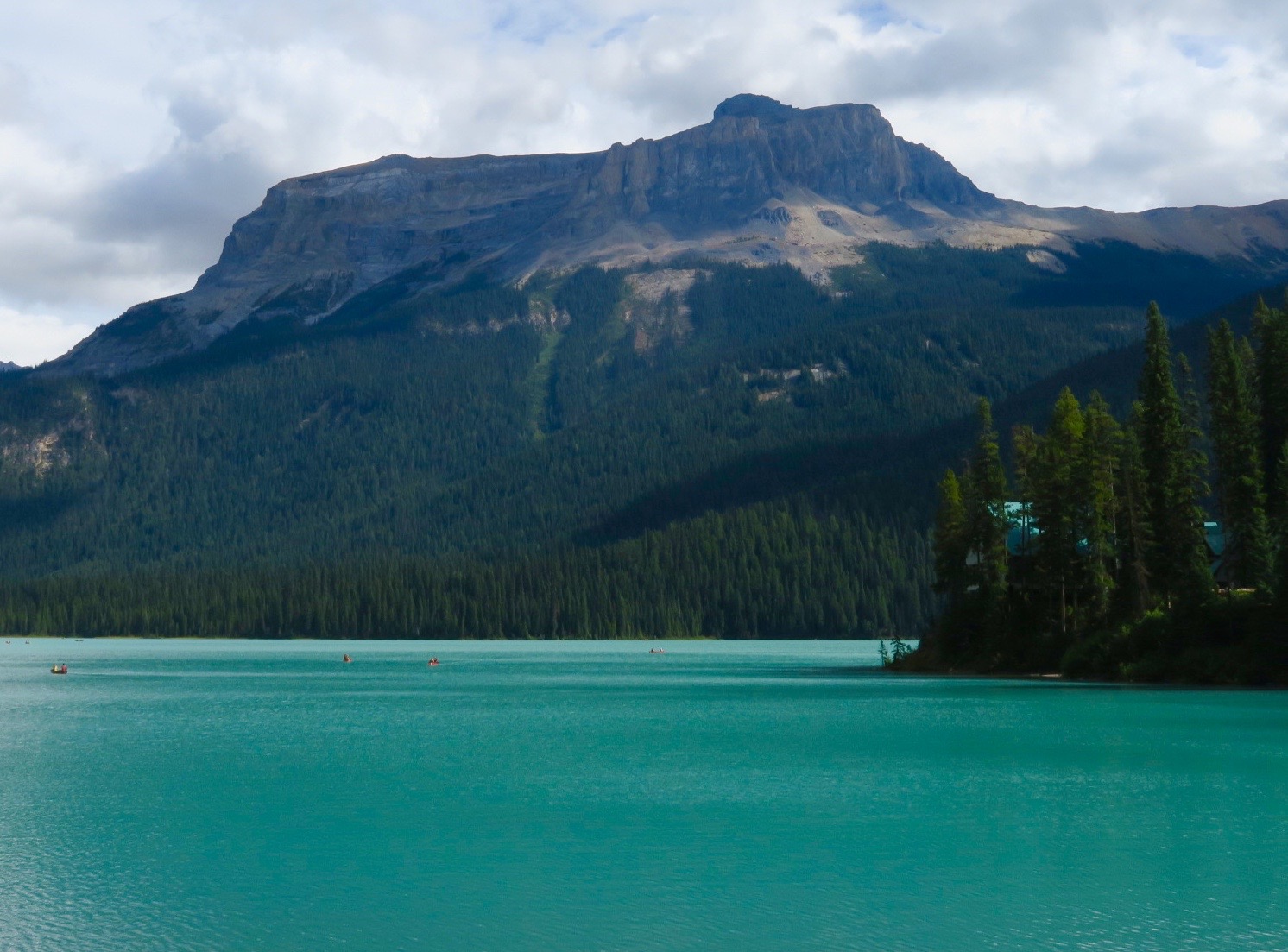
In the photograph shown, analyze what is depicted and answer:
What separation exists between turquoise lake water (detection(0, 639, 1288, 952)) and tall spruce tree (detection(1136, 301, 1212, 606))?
1296cm

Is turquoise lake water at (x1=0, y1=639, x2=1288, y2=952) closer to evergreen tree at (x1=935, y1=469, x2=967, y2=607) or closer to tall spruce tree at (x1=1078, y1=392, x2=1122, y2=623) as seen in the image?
tall spruce tree at (x1=1078, y1=392, x2=1122, y2=623)

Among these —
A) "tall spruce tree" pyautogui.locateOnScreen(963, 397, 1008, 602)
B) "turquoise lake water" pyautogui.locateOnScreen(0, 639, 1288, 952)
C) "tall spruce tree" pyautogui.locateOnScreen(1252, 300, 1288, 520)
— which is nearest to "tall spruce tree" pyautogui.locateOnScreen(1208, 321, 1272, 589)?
"tall spruce tree" pyautogui.locateOnScreen(1252, 300, 1288, 520)

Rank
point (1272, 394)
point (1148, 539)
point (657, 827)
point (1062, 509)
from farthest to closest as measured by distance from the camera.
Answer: point (1272, 394) → point (1062, 509) → point (1148, 539) → point (657, 827)

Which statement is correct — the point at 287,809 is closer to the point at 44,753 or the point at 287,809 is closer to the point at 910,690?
the point at 44,753

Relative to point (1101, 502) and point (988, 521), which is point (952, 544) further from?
point (1101, 502)

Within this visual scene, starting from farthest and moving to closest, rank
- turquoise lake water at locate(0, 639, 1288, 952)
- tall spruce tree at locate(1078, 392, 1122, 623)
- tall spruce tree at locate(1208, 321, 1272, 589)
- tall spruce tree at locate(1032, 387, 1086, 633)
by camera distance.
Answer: tall spruce tree at locate(1032, 387, 1086, 633)
tall spruce tree at locate(1078, 392, 1122, 623)
tall spruce tree at locate(1208, 321, 1272, 589)
turquoise lake water at locate(0, 639, 1288, 952)

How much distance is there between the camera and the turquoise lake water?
31172 millimetres

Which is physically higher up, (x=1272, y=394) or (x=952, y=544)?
(x=1272, y=394)

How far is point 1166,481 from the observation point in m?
98.4

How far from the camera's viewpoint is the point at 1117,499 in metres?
99.4

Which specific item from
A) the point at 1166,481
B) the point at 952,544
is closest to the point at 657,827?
the point at 1166,481

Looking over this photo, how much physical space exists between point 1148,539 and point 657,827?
6418cm

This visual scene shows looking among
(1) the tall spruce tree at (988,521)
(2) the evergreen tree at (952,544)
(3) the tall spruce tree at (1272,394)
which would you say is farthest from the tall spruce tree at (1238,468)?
(2) the evergreen tree at (952,544)

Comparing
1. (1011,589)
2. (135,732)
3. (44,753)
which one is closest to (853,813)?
(44,753)
